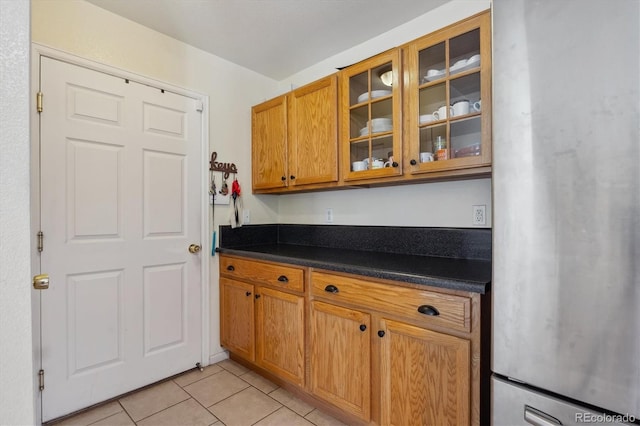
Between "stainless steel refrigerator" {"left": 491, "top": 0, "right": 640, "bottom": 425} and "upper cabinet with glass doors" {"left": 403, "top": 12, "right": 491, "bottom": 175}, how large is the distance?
520mm

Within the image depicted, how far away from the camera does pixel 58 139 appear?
1.73 m

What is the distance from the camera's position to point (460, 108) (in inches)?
60.4

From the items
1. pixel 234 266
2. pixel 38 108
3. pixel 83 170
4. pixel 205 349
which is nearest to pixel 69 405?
pixel 205 349

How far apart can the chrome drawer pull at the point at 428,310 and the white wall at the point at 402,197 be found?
2.34 ft

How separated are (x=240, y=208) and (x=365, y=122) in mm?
1280

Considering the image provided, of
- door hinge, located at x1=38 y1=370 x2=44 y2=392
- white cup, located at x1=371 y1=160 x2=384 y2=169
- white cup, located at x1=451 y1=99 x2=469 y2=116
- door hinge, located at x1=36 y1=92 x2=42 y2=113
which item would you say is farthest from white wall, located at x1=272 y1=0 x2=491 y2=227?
door hinge, located at x1=38 y1=370 x2=44 y2=392

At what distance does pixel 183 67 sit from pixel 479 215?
7.44ft

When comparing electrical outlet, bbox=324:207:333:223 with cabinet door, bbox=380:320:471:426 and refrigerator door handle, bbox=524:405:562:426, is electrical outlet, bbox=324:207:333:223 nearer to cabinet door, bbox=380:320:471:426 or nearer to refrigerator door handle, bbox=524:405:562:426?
cabinet door, bbox=380:320:471:426

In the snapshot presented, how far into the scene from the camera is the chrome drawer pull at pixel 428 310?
49.9 inches

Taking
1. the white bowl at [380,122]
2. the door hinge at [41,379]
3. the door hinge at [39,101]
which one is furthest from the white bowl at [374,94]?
the door hinge at [41,379]

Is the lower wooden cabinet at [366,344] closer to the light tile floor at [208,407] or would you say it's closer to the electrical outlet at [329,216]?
the light tile floor at [208,407]

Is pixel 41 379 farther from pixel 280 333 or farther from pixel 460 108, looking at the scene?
pixel 460 108

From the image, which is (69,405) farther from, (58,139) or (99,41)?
(99,41)

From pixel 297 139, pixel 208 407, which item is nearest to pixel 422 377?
pixel 208 407
